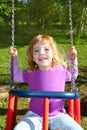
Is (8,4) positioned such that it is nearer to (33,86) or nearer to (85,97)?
(85,97)

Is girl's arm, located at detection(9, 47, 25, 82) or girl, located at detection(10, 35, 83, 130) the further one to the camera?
girl's arm, located at detection(9, 47, 25, 82)

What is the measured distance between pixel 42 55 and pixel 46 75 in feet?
0.75

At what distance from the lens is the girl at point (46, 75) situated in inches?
151

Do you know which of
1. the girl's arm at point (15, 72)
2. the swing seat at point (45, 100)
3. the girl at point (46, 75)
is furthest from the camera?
the girl's arm at point (15, 72)

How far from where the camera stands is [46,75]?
4090 mm

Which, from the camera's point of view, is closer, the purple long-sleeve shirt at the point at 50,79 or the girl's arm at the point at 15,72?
the purple long-sleeve shirt at the point at 50,79

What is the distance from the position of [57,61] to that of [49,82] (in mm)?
274

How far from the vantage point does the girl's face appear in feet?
13.3

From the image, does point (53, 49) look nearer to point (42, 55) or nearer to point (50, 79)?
point (42, 55)

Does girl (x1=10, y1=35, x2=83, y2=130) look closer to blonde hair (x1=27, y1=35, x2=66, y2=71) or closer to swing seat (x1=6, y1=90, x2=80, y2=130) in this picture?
blonde hair (x1=27, y1=35, x2=66, y2=71)

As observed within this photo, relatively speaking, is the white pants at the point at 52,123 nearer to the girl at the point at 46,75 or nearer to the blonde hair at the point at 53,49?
the girl at the point at 46,75

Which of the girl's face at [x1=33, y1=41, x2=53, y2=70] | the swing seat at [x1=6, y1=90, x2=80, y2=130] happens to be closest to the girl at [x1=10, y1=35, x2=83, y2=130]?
the girl's face at [x1=33, y1=41, x2=53, y2=70]

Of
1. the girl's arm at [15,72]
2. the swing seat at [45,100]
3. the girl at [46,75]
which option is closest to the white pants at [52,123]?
the girl at [46,75]

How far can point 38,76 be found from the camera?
4094 mm
